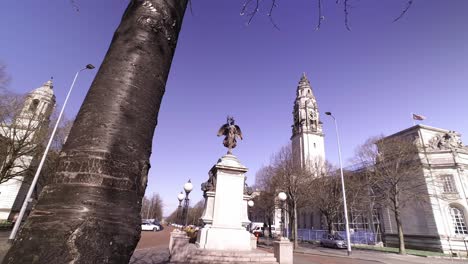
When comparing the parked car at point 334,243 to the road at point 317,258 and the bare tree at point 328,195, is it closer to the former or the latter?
the bare tree at point 328,195

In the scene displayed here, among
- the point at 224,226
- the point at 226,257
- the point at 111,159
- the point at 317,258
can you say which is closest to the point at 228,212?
the point at 224,226

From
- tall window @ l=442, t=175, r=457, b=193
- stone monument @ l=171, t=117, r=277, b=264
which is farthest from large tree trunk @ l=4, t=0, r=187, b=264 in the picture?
tall window @ l=442, t=175, r=457, b=193

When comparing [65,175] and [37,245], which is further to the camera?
[65,175]

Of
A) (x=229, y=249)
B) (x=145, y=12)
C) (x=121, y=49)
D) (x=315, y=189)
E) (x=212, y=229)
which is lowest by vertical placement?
(x=229, y=249)

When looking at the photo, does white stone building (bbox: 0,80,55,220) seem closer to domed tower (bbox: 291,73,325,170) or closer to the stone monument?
the stone monument

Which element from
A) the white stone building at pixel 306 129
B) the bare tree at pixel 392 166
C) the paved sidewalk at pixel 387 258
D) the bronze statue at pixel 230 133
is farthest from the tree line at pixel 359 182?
the white stone building at pixel 306 129

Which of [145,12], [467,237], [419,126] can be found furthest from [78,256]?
[419,126]

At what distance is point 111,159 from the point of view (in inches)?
36.4

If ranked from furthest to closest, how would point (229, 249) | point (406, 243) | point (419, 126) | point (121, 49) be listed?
point (419, 126) < point (406, 243) < point (229, 249) < point (121, 49)

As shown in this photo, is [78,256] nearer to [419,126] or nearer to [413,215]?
[413,215]

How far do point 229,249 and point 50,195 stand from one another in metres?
10.9

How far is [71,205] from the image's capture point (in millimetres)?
818

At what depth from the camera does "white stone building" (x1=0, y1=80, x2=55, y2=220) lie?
61.3 ft

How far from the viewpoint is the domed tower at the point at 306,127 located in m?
59.8
